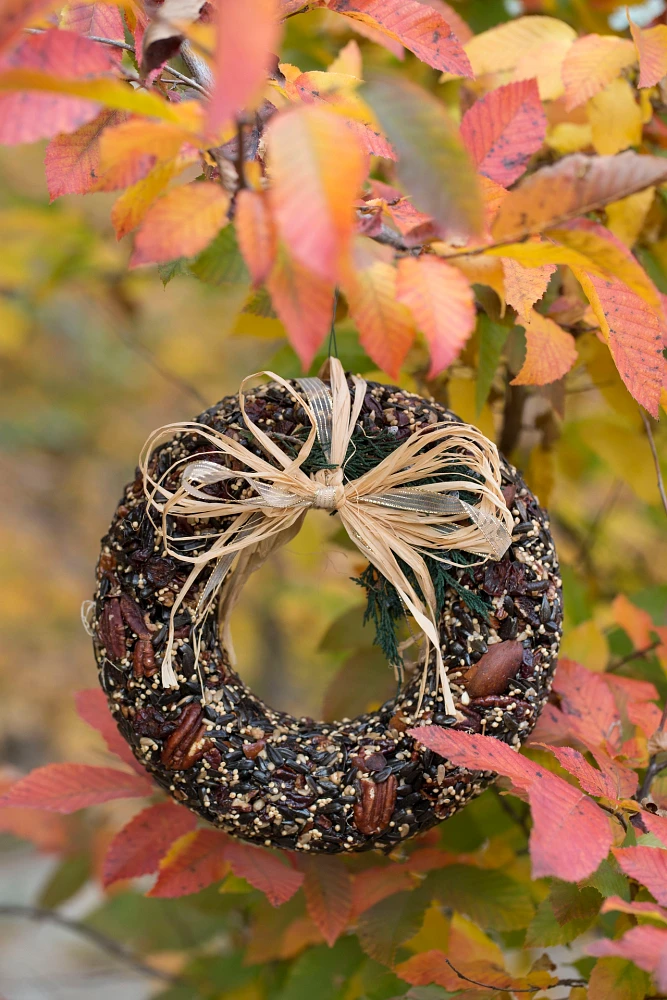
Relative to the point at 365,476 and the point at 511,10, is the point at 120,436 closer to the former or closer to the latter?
the point at 511,10

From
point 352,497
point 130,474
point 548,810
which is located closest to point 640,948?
point 548,810

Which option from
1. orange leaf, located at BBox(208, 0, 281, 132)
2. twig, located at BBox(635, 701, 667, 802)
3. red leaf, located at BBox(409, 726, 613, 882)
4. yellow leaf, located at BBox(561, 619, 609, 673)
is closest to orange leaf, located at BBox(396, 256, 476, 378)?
orange leaf, located at BBox(208, 0, 281, 132)

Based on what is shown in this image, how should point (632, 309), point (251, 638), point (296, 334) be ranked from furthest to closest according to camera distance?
point (251, 638) → point (632, 309) → point (296, 334)

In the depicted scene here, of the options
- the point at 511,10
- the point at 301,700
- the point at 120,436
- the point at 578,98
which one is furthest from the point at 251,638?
the point at 578,98

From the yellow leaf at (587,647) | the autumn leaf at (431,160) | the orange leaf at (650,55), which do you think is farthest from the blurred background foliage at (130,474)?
the autumn leaf at (431,160)

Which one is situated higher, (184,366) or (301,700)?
(184,366)

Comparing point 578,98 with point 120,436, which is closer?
point 578,98

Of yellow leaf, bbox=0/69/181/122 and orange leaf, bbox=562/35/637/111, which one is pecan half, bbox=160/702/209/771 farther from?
orange leaf, bbox=562/35/637/111

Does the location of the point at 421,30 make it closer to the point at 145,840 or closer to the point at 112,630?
the point at 112,630
